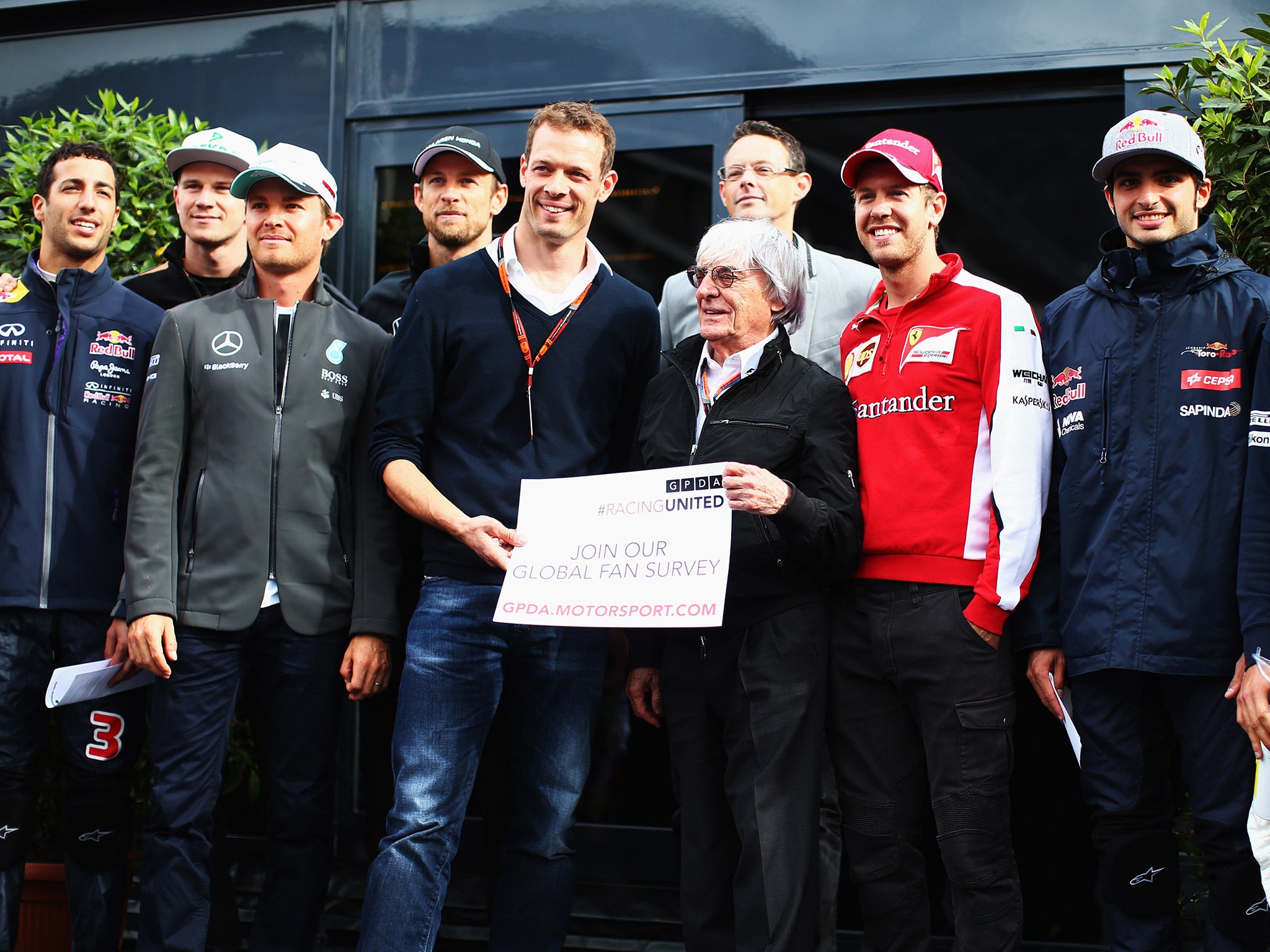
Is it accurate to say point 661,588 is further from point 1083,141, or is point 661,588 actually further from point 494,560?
point 1083,141

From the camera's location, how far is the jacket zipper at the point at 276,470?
11.5ft

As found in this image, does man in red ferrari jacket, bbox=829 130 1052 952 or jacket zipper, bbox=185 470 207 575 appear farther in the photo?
jacket zipper, bbox=185 470 207 575

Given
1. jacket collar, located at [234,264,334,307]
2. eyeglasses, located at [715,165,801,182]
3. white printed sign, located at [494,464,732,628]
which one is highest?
eyeglasses, located at [715,165,801,182]

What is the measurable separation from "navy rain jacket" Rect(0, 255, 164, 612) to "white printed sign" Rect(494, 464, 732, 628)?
156 centimetres

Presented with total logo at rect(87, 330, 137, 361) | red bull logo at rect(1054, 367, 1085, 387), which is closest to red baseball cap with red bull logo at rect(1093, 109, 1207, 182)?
red bull logo at rect(1054, 367, 1085, 387)

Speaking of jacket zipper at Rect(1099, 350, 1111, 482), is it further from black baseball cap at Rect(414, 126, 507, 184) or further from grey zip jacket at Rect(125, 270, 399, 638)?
black baseball cap at Rect(414, 126, 507, 184)

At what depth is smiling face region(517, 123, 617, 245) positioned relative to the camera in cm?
338

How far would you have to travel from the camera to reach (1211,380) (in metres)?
3.11

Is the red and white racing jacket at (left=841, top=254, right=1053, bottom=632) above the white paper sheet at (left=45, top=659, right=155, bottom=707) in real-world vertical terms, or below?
above

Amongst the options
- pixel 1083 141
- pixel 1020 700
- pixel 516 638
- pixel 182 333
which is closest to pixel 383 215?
pixel 182 333

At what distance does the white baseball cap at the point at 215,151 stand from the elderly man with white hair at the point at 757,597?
83.1 inches

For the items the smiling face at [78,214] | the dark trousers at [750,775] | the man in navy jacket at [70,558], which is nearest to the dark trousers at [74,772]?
the man in navy jacket at [70,558]

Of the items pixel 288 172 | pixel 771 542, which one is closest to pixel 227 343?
pixel 288 172

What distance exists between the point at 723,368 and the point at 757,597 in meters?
0.64
